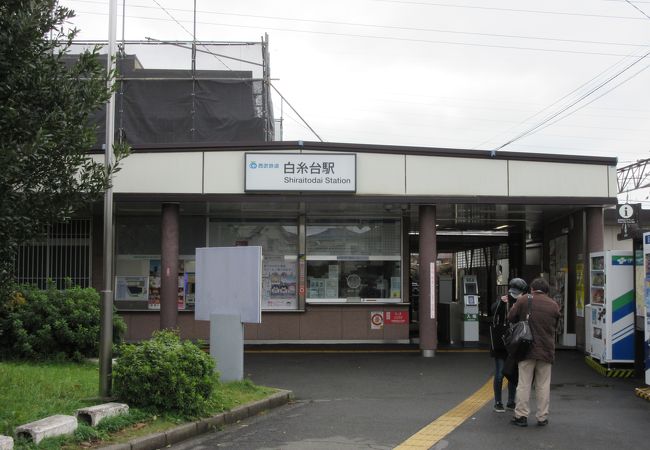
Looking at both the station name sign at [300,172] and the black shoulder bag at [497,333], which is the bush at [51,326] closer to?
the station name sign at [300,172]

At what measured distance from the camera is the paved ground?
24.0 ft

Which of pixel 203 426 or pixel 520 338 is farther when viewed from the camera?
pixel 520 338

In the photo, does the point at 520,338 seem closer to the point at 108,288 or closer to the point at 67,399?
the point at 108,288

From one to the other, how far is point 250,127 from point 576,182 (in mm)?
9267

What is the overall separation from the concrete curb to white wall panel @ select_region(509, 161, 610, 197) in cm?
717

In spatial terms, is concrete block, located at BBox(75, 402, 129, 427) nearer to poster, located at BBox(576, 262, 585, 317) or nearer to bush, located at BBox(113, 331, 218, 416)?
bush, located at BBox(113, 331, 218, 416)

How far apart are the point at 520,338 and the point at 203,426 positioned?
4005 millimetres

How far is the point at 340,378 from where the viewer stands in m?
11.7

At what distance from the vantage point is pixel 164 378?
777 cm

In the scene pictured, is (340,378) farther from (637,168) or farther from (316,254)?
(637,168)

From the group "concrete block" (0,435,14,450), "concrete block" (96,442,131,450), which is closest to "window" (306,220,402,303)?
"concrete block" (96,442,131,450)

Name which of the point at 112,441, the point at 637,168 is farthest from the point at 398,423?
the point at 637,168

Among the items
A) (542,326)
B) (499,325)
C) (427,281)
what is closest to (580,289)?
(427,281)

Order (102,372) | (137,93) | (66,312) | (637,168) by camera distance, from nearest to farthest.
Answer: (102,372), (66,312), (137,93), (637,168)
